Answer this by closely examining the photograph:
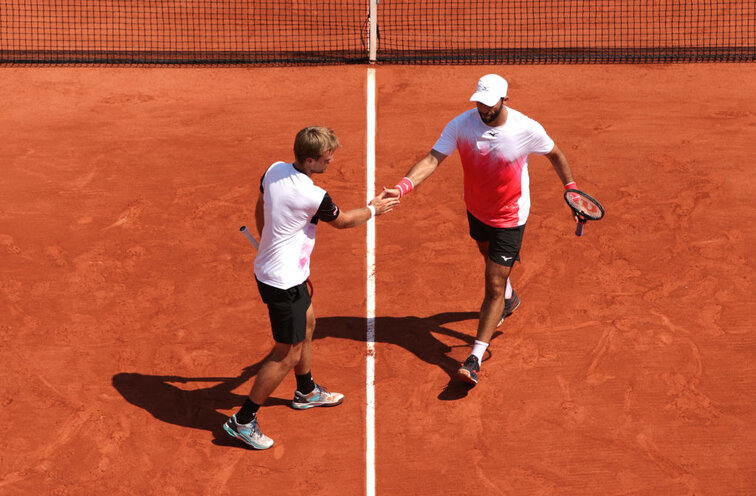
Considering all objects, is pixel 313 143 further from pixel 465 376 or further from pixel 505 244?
pixel 465 376

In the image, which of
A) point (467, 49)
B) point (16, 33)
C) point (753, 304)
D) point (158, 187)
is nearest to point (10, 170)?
point (158, 187)

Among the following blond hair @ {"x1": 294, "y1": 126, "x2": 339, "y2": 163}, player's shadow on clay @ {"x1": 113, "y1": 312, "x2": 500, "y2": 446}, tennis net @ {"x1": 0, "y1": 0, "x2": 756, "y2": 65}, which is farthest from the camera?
tennis net @ {"x1": 0, "y1": 0, "x2": 756, "y2": 65}

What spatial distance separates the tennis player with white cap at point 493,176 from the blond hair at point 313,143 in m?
1.08

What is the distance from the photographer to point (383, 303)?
8.92 m

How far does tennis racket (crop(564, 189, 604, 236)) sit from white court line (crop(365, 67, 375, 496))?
2.17 m

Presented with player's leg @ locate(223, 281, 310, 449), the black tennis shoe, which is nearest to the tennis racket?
the black tennis shoe

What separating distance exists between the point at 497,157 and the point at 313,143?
6.05 feet

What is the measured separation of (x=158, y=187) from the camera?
1059cm

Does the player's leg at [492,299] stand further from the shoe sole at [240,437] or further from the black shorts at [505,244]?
the shoe sole at [240,437]

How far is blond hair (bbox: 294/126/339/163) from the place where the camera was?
6336mm

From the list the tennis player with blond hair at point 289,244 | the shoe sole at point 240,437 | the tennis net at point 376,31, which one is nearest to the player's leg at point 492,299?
the tennis player with blond hair at point 289,244

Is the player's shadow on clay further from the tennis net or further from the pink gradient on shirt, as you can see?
the tennis net

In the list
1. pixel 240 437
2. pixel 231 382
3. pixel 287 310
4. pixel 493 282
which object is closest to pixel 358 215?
pixel 287 310

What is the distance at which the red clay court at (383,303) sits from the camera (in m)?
7.19
